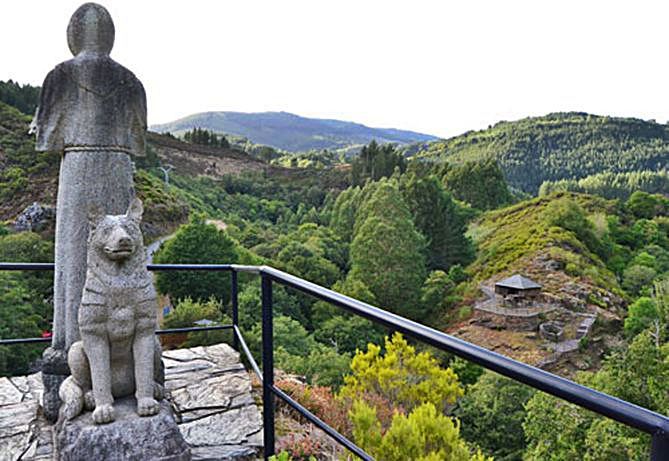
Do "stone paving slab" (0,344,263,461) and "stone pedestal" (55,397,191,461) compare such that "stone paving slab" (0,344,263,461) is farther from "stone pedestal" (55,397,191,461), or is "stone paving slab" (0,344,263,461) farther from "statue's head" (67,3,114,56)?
"statue's head" (67,3,114,56)

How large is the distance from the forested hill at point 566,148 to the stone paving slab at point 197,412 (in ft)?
259

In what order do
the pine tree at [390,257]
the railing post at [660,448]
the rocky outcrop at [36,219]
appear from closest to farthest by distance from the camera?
1. the railing post at [660,448]
2. the rocky outcrop at [36,219]
3. the pine tree at [390,257]

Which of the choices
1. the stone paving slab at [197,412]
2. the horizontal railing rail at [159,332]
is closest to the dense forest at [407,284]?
the stone paving slab at [197,412]

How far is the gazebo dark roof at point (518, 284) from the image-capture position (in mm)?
30302

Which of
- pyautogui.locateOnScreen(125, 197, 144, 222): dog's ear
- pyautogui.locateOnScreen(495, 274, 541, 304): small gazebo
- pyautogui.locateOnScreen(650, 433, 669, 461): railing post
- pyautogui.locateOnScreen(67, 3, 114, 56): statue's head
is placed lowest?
pyautogui.locateOnScreen(495, 274, 541, 304): small gazebo

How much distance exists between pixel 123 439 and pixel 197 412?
95 cm

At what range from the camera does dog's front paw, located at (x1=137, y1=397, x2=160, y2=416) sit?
85.3 inches

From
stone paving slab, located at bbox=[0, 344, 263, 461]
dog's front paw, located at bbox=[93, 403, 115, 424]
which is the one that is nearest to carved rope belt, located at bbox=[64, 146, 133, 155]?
dog's front paw, located at bbox=[93, 403, 115, 424]

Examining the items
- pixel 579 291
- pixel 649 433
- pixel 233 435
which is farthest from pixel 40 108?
pixel 579 291

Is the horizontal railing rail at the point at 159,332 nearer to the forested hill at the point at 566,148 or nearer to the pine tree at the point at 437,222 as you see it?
the pine tree at the point at 437,222

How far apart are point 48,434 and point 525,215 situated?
46464mm

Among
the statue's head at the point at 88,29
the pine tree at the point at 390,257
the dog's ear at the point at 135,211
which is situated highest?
the statue's head at the point at 88,29

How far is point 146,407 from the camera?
2.17 m

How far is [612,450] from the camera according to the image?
1463cm
